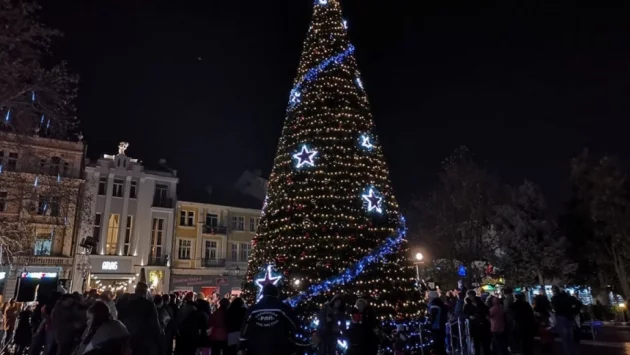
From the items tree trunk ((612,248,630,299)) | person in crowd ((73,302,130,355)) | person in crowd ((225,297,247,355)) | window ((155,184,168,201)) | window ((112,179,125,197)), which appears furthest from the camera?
window ((155,184,168,201))

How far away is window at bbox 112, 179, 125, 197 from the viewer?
119ft

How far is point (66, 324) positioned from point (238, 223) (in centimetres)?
3542

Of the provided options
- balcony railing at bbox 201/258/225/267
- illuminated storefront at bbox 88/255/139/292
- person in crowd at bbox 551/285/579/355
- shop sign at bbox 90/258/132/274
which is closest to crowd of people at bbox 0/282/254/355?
person in crowd at bbox 551/285/579/355

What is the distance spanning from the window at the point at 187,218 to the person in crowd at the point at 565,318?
115 ft

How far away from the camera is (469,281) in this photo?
27.3 meters

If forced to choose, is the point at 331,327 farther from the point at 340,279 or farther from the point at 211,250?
the point at 211,250

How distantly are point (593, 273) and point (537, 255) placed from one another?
4804 millimetres

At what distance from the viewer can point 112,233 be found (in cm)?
3512

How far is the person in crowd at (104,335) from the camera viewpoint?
2.57 meters

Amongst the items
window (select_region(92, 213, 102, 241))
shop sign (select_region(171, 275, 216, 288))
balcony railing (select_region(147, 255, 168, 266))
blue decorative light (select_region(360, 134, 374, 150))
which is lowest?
shop sign (select_region(171, 275, 216, 288))

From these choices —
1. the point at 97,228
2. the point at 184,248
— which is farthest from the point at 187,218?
the point at 97,228

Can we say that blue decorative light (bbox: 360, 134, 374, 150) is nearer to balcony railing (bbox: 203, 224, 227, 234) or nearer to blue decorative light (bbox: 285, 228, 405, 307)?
blue decorative light (bbox: 285, 228, 405, 307)

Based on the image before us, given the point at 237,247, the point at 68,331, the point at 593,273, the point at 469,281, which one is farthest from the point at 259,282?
the point at 237,247

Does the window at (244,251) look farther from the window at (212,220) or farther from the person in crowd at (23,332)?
the person in crowd at (23,332)
